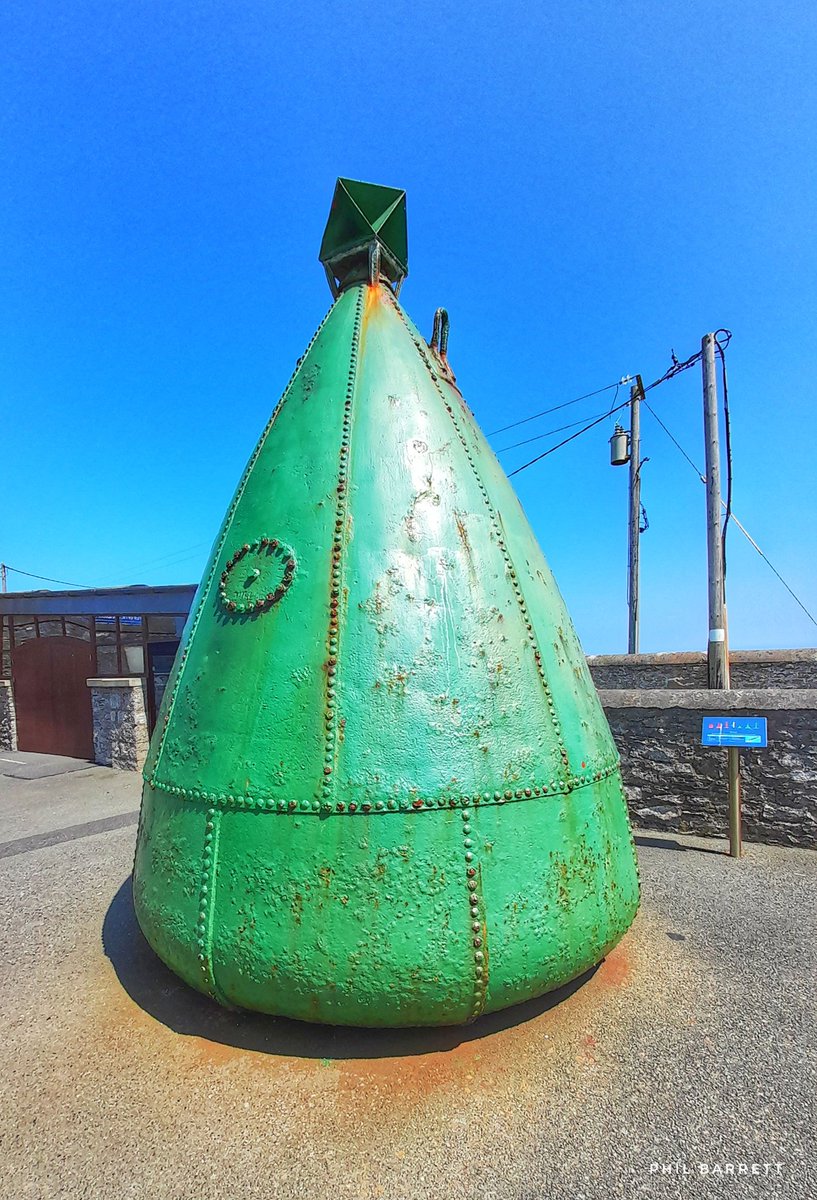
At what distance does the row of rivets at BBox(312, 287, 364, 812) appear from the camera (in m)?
2.43

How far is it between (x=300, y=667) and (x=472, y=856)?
106 centimetres

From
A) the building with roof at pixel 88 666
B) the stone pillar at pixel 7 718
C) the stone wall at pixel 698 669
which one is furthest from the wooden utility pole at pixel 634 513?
the stone pillar at pixel 7 718

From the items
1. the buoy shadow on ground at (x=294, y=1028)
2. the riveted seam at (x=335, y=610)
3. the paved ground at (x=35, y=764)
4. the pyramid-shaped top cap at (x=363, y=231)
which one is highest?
the pyramid-shaped top cap at (x=363, y=231)

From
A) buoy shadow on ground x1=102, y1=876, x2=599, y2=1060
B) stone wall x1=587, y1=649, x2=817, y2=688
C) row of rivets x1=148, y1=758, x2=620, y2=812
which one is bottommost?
buoy shadow on ground x1=102, y1=876, x2=599, y2=1060

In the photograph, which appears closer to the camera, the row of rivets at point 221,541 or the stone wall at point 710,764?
the row of rivets at point 221,541

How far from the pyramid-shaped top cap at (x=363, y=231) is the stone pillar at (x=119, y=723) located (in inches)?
328

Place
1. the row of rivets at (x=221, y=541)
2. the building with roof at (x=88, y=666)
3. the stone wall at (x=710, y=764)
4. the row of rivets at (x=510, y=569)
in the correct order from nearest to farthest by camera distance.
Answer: the row of rivets at (x=510, y=569) < the row of rivets at (x=221, y=541) < the stone wall at (x=710, y=764) < the building with roof at (x=88, y=666)

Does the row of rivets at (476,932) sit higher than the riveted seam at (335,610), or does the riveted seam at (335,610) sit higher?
the riveted seam at (335,610)

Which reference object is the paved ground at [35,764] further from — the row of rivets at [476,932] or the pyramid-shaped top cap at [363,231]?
the row of rivets at [476,932]

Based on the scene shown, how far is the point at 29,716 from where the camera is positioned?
12227 millimetres

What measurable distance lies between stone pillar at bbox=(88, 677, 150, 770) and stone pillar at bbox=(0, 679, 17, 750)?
310 cm

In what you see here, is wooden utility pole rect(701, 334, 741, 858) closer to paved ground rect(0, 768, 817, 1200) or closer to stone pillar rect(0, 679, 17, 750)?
paved ground rect(0, 768, 817, 1200)

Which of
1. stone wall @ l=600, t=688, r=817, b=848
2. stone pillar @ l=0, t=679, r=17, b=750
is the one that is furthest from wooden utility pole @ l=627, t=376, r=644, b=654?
stone pillar @ l=0, t=679, r=17, b=750

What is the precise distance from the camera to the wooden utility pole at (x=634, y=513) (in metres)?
12.7
